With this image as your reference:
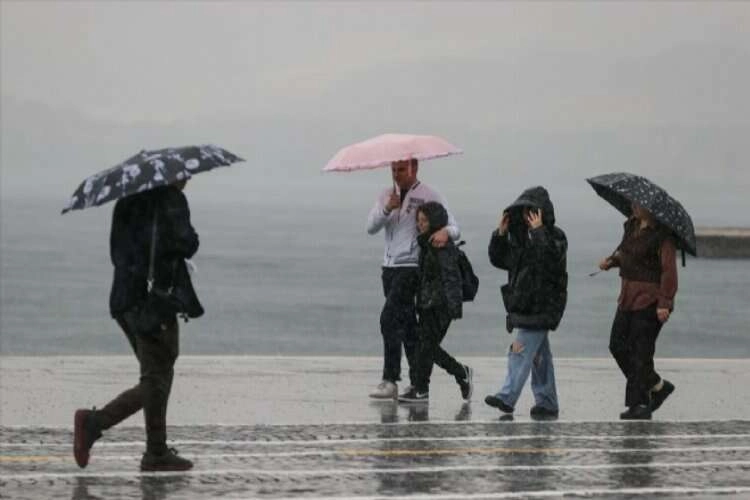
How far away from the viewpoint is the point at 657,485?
428 inches

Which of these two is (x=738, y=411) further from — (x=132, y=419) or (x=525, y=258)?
(x=132, y=419)

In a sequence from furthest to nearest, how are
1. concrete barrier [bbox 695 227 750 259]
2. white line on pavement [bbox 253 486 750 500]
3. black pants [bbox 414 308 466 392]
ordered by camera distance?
concrete barrier [bbox 695 227 750 259] < black pants [bbox 414 308 466 392] < white line on pavement [bbox 253 486 750 500]

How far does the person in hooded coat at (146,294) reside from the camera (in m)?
10.8

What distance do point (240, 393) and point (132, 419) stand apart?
71.9 inches

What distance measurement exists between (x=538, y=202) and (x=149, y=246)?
3.63 metres

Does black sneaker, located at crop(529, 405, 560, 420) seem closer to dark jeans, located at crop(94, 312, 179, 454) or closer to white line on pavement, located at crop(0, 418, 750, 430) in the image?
white line on pavement, located at crop(0, 418, 750, 430)

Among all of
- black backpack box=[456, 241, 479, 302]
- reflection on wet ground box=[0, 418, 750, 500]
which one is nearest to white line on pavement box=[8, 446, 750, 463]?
reflection on wet ground box=[0, 418, 750, 500]

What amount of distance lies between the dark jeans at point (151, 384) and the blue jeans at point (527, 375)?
3483 mm

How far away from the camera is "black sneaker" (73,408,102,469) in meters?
10.8

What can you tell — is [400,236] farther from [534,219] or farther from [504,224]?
[534,219]

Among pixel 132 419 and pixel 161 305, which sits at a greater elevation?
pixel 161 305

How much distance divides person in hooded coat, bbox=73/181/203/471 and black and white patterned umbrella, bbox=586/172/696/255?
3.73 meters

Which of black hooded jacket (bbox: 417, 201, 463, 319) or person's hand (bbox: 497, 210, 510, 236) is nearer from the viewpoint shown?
person's hand (bbox: 497, 210, 510, 236)

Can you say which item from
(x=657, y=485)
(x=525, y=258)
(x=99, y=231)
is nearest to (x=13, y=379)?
(x=525, y=258)
